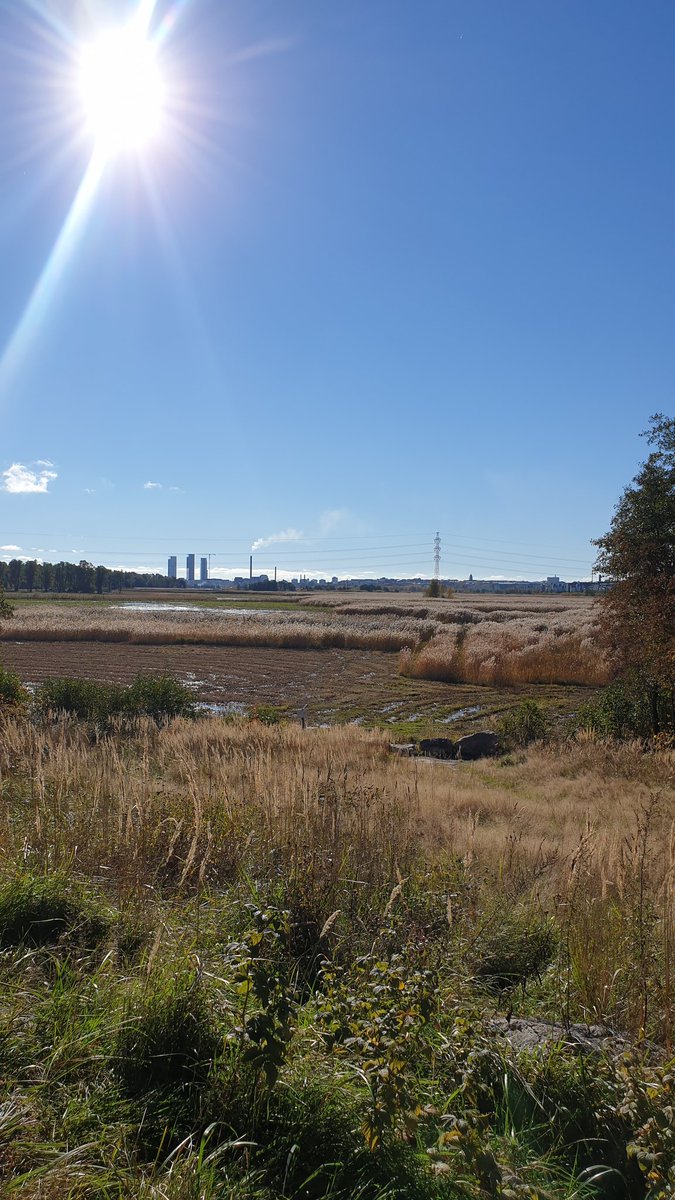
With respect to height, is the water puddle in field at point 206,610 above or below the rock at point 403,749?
above

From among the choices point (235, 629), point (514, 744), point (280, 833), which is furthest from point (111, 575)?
point (280, 833)

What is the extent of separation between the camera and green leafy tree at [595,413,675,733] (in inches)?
669

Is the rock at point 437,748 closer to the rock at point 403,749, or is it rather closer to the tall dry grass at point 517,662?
the rock at point 403,749

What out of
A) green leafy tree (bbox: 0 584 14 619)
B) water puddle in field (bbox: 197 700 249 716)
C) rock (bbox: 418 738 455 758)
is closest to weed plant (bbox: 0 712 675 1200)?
rock (bbox: 418 738 455 758)

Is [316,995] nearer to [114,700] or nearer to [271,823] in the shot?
[271,823]

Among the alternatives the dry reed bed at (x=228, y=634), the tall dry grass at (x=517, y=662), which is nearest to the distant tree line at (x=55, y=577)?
the dry reed bed at (x=228, y=634)

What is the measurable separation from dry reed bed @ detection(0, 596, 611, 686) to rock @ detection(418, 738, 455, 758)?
227 inches

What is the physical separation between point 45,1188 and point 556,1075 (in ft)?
7.20

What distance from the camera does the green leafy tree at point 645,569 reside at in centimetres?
1700

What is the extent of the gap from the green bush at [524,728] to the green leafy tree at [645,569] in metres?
2.76

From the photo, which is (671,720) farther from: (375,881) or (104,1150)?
(104,1150)

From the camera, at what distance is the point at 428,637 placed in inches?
1903

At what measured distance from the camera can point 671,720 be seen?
1814cm

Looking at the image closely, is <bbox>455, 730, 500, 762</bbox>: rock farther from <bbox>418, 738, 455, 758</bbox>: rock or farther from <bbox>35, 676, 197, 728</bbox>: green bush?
<bbox>35, 676, 197, 728</bbox>: green bush
